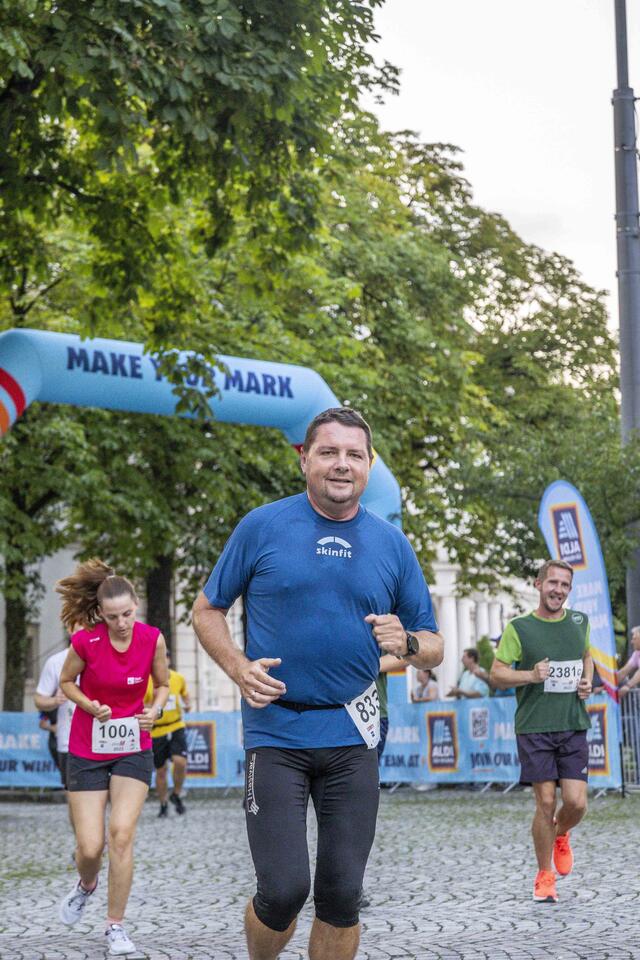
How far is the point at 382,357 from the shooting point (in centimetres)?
3000

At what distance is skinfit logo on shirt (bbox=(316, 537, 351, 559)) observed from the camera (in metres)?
5.46

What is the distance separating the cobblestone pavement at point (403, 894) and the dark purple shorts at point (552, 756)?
2.35 ft

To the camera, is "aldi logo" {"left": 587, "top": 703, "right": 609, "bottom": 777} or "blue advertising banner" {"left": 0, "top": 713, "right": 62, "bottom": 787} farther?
"blue advertising banner" {"left": 0, "top": 713, "right": 62, "bottom": 787}

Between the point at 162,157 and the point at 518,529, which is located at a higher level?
the point at 162,157

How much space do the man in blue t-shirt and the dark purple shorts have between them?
464cm

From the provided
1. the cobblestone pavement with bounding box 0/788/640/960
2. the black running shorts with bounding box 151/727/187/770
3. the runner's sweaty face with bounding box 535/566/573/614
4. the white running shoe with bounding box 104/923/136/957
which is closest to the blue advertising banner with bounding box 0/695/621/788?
the cobblestone pavement with bounding box 0/788/640/960

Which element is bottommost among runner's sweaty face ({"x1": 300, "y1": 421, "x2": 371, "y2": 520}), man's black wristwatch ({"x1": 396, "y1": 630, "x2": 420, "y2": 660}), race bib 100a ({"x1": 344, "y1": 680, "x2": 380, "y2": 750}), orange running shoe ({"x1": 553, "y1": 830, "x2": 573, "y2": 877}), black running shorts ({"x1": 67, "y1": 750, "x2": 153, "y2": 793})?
orange running shoe ({"x1": 553, "y1": 830, "x2": 573, "y2": 877})

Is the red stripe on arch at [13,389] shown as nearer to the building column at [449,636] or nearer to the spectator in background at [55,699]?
the spectator in background at [55,699]

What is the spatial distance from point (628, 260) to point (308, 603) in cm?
1594

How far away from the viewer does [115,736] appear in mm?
8602

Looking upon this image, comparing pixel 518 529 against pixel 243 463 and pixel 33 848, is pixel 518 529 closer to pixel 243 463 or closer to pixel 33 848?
pixel 243 463

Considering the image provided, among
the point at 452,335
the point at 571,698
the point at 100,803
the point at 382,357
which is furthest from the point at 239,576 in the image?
the point at 452,335

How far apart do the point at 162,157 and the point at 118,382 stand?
2.43m

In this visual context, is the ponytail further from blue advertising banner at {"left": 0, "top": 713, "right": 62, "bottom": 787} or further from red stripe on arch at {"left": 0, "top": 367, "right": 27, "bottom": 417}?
blue advertising banner at {"left": 0, "top": 713, "right": 62, "bottom": 787}
